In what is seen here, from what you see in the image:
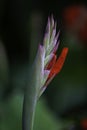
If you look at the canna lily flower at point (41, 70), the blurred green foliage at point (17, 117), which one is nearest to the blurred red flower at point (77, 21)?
the blurred green foliage at point (17, 117)

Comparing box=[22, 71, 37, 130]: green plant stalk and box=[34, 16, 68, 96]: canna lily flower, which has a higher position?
box=[34, 16, 68, 96]: canna lily flower

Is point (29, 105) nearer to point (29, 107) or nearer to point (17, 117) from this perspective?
point (29, 107)

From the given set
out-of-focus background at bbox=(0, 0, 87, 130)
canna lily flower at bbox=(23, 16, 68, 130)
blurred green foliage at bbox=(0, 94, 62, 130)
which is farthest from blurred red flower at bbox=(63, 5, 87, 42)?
canna lily flower at bbox=(23, 16, 68, 130)

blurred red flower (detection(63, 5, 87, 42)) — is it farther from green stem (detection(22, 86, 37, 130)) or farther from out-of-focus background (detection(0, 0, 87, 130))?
green stem (detection(22, 86, 37, 130))

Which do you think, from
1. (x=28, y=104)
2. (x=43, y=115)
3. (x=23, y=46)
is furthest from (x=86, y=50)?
(x=28, y=104)

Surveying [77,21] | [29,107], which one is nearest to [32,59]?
[77,21]

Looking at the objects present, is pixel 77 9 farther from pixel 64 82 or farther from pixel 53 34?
pixel 53 34

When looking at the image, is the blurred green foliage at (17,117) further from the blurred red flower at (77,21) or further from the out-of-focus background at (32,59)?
the blurred red flower at (77,21)
